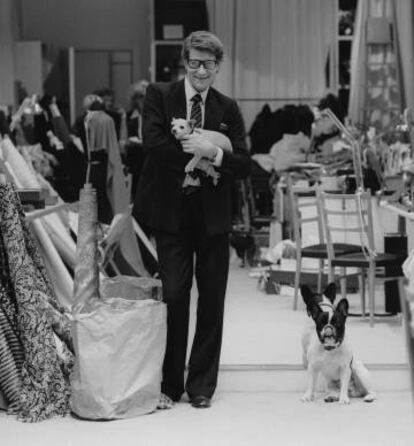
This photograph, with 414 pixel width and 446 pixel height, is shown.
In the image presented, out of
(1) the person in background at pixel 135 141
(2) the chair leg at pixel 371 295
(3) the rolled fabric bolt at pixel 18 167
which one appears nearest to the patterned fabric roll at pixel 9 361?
(3) the rolled fabric bolt at pixel 18 167

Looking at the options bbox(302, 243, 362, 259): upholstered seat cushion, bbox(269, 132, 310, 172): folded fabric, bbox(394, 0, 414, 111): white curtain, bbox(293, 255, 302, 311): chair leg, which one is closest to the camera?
bbox(302, 243, 362, 259): upholstered seat cushion

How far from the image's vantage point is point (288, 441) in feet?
14.3

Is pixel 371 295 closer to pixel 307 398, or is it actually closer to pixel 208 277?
pixel 307 398

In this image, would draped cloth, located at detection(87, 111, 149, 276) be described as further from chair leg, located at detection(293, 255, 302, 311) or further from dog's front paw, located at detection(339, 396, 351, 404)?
dog's front paw, located at detection(339, 396, 351, 404)

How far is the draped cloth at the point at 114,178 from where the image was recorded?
7.82 meters

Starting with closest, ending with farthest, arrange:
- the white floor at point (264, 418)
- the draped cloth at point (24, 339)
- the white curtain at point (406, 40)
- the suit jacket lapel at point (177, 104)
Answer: the white floor at point (264, 418), the draped cloth at point (24, 339), the suit jacket lapel at point (177, 104), the white curtain at point (406, 40)

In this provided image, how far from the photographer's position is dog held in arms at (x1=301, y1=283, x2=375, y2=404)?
4.89 meters

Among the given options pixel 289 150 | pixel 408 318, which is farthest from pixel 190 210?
pixel 289 150

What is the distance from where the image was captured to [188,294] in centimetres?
489

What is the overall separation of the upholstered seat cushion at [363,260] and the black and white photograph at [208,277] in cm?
1

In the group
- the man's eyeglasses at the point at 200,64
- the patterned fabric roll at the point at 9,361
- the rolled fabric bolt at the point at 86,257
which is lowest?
the patterned fabric roll at the point at 9,361

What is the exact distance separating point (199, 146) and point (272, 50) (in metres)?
7.31

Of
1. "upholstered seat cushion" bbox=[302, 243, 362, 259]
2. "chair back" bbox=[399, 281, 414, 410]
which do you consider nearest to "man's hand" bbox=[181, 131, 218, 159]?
"chair back" bbox=[399, 281, 414, 410]

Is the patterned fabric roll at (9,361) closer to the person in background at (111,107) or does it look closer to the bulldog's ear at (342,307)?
the bulldog's ear at (342,307)
